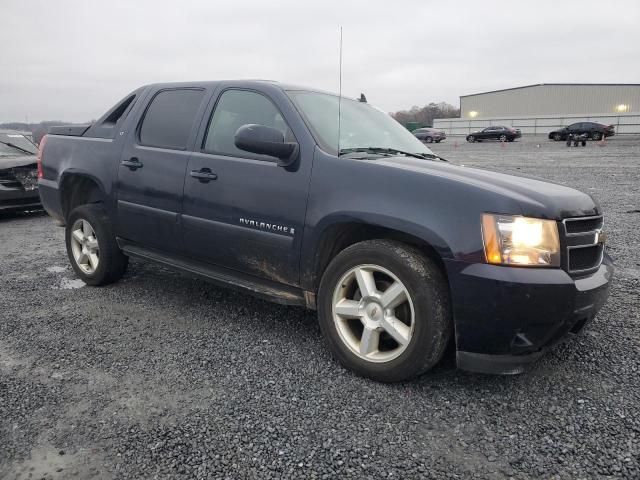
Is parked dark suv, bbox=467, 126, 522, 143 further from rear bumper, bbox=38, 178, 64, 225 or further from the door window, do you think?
the door window

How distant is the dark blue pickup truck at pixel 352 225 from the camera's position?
240 centimetres

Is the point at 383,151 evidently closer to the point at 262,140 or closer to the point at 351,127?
the point at 351,127

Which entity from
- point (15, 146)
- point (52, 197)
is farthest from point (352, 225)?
point (15, 146)

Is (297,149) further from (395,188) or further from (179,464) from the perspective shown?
(179,464)

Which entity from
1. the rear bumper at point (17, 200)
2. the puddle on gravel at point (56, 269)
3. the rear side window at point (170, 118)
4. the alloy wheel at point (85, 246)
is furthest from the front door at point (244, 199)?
the rear bumper at point (17, 200)

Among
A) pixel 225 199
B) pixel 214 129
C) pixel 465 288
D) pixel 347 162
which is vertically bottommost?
pixel 465 288

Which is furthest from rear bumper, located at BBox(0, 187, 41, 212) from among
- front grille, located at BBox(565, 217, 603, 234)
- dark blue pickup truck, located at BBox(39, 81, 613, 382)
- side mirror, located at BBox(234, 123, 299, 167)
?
front grille, located at BBox(565, 217, 603, 234)

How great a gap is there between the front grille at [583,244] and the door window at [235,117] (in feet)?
6.09

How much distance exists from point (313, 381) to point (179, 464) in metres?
0.91

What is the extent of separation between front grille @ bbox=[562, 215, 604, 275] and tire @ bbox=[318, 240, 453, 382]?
65 cm

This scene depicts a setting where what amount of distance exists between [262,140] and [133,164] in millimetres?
1561

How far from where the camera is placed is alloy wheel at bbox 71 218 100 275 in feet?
14.6

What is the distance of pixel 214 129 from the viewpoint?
3.58 meters

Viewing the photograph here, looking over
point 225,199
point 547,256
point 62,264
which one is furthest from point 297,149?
point 62,264
